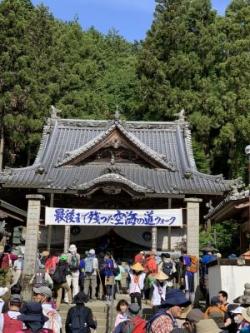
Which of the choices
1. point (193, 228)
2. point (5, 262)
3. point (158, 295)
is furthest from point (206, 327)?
point (193, 228)

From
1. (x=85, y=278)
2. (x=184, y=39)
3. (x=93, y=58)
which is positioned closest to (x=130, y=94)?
(x=93, y=58)

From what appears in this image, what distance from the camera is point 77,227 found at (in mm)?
21969

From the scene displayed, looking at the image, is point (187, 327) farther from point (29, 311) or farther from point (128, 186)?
point (128, 186)

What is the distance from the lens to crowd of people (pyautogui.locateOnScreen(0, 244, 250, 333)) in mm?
5215

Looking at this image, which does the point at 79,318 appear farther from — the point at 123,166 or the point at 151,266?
the point at 123,166

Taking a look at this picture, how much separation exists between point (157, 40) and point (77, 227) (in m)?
17.6

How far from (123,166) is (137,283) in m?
9.36

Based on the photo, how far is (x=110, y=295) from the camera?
48.7ft

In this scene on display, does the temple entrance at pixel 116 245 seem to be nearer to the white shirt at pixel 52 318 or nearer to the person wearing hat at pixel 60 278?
the person wearing hat at pixel 60 278

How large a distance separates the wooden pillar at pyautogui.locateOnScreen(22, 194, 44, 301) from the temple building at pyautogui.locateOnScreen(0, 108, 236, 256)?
2319 millimetres

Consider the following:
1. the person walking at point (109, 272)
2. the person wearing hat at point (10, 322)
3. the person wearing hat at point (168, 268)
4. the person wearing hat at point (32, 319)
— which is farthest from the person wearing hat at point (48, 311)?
the person walking at point (109, 272)

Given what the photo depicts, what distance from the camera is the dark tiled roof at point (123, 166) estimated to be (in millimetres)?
19781

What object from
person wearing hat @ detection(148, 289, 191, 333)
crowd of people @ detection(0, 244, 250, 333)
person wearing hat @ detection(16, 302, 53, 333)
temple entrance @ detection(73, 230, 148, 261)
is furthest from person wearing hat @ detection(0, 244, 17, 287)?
person wearing hat @ detection(148, 289, 191, 333)

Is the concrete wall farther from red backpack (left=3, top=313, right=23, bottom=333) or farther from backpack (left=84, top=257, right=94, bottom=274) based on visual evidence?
red backpack (left=3, top=313, right=23, bottom=333)
